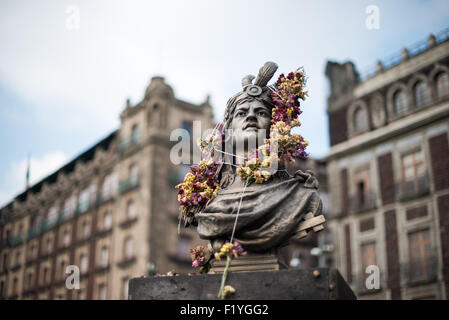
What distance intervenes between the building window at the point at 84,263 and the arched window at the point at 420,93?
27683mm

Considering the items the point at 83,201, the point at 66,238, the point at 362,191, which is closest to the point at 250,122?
the point at 362,191

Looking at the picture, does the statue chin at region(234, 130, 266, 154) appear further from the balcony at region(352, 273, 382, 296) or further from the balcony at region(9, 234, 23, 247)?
the balcony at region(9, 234, 23, 247)

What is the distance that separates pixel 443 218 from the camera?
31375 mm

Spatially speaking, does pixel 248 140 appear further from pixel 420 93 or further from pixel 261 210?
pixel 420 93

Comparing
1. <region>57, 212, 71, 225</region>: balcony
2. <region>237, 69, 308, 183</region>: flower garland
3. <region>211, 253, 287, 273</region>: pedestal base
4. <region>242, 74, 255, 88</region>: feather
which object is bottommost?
<region>211, 253, 287, 273</region>: pedestal base

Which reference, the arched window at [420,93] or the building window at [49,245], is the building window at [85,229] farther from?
the arched window at [420,93]

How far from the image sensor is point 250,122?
28.5 ft

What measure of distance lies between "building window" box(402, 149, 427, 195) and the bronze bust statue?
26310 mm

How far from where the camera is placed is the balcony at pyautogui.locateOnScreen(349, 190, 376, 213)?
35.2 metres

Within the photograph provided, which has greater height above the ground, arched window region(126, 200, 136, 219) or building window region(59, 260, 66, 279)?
arched window region(126, 200, 136, 219)

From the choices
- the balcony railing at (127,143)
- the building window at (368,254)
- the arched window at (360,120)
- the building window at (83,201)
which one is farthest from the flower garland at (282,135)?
the building window at (83,201)

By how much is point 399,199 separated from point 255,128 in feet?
87.1

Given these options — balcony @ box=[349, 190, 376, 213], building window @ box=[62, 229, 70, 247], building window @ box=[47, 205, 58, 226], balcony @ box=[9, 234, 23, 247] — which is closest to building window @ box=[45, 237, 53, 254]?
building window @ box=[47, 205, 58, 226]

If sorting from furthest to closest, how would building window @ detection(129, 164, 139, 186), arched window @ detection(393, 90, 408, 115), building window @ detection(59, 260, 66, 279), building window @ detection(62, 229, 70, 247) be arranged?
building window @ detection(62, 229, 70, 247)
building window @ detection(59, 260, 66, 279)
building window @ detection(129, 164, 139, 186)
arched window @ detection(393, 90, 408, 115)
